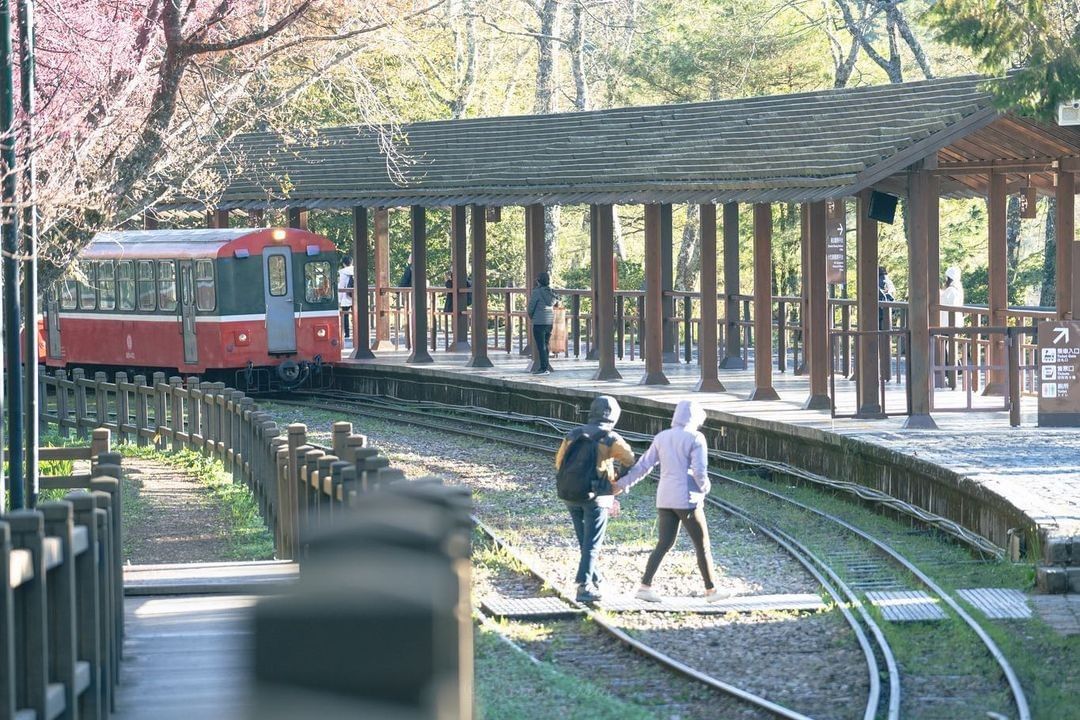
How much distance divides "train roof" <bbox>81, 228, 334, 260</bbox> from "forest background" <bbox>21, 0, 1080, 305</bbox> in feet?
2.14

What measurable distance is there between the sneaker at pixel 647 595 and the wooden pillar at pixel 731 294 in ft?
44.8

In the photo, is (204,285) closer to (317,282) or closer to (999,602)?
(317,282)

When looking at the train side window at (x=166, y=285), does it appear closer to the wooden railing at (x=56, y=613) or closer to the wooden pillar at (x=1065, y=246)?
the wooden pillar at (x=1065, y=246)

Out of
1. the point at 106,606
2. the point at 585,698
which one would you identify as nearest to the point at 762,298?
the point at 585,698

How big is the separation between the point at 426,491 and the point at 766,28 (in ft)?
128

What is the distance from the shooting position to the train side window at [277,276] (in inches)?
1018

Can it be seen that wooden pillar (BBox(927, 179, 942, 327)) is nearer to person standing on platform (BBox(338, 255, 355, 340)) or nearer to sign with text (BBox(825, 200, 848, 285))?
sign with text (BBox(825, 200, 848, 285))

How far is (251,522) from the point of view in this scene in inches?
562

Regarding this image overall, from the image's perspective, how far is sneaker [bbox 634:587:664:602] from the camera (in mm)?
11195

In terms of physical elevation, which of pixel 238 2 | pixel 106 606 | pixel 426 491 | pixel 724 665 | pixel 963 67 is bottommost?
pixel 724 665

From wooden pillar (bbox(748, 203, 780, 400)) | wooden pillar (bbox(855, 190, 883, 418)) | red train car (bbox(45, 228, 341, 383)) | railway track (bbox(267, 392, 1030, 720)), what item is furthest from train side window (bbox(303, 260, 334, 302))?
wooden pillar (bbox(855, 190, 883, 418))

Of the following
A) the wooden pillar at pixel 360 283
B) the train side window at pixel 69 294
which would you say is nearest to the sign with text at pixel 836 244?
the wooden pillar at pixel 360 283

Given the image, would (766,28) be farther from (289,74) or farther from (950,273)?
(950,273)

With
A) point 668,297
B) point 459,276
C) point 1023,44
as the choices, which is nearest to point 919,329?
point 1023,44
